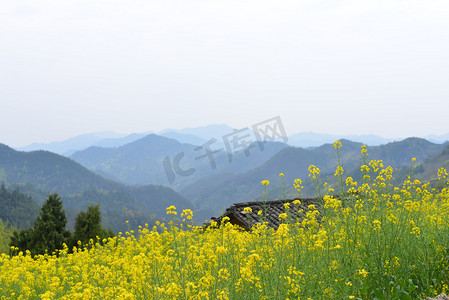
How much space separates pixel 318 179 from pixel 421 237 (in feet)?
5.66

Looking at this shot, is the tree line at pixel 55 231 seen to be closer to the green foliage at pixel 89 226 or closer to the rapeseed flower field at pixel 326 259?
the green foliage at pixel 89 226

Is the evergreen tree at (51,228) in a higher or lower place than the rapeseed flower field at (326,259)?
lower

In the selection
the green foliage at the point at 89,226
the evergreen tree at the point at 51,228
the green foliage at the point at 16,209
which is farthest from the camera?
the green foliage at the point at 16,209

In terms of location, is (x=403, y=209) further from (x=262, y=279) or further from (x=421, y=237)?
(x=262, y=279)

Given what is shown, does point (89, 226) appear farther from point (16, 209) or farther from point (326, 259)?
point (16, 209)

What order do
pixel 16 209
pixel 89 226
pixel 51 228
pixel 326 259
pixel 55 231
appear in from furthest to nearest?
pixel 16 209
pixel 51 228
pixel 55 231
pixel 89 226
pixel 326 259

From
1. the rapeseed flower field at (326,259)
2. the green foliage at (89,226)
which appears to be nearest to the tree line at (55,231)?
the green foliage at (89,226)

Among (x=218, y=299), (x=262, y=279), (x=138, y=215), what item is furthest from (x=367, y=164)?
(x=138, y=215)

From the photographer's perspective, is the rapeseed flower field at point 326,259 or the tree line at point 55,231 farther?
the tree line at point 55,231

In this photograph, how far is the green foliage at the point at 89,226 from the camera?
84.2 feet

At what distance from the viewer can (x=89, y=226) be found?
85.4ft

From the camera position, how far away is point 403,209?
6141 mm

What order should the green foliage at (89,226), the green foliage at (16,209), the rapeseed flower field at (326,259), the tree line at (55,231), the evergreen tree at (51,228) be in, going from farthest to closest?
the green foliage at (16,209), the evergreen tree at (51,228), the tree line at (55,231), the green foliage at (89,226), the rapeseed flower field at (326,259)

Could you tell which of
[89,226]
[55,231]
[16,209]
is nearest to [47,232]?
[55,231]
